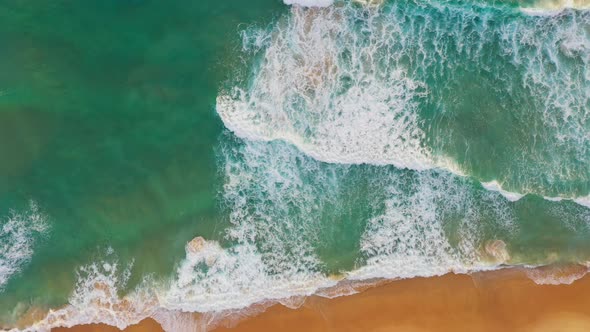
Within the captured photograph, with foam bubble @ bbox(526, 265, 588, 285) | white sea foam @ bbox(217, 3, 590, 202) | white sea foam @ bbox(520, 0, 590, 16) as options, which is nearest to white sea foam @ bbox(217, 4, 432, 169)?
white sea foam @ bbox(217, 3, 590, 202)

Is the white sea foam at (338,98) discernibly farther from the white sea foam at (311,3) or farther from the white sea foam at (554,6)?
the white sea foam at (554,6)

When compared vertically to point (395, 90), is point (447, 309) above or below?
below

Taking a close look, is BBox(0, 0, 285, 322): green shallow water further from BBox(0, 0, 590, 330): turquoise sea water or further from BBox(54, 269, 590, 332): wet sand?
BBox(54, 269, 590, 332): wet sand

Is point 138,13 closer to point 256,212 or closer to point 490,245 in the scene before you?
point 256,212

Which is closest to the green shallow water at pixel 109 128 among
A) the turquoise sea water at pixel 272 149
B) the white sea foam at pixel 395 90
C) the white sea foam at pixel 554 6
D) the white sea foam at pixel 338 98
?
the turquoise sea water at pixel 272 149

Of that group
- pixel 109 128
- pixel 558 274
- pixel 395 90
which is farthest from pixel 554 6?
pixel 109 128

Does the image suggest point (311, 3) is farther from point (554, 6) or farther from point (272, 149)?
point (554, 6)
